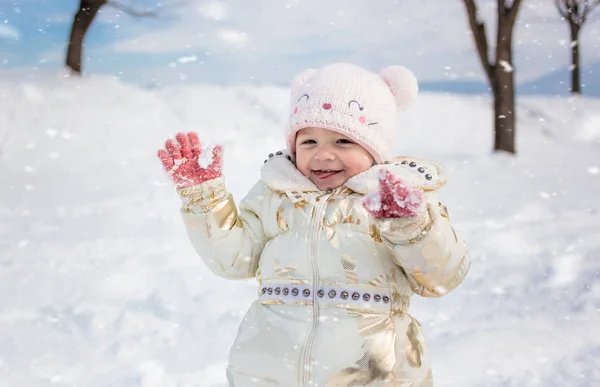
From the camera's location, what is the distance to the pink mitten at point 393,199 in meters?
1.60

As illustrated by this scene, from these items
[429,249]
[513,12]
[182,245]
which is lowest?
[182,245]

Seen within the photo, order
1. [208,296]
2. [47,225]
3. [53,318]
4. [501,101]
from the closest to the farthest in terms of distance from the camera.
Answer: [53,318] → [208,296] → [47,225] → [501,101]

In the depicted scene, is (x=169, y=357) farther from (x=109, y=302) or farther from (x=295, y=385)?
(x=295, y=385)

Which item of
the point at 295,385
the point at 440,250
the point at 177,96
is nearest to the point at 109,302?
the point at 295,385

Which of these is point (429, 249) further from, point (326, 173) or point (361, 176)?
point (326, 173)

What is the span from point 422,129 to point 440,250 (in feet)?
23.5

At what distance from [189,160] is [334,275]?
57 centimetres

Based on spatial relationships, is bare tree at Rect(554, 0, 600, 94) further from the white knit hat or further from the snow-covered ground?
the white knit hat

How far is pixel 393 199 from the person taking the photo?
1.61 metres

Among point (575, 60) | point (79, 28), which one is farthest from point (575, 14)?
point (79, 28)

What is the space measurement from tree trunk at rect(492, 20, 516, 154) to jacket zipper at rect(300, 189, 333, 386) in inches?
253

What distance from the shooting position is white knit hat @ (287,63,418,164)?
1.99 metres

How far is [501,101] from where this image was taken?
7965mm

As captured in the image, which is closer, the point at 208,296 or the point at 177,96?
the point at 208,296
